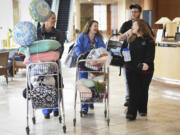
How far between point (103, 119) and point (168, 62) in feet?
11.2

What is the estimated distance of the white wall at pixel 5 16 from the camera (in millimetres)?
9694

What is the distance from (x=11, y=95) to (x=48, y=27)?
258 cm

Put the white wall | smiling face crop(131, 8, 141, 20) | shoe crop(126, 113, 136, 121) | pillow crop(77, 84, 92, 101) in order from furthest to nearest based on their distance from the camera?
the white wall, smiling face crop(131, 8, 141, 20), shoe crop(126, 113, 136, 121), pillow crop(77, 84, 92, 101)

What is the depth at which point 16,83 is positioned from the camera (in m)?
7.88

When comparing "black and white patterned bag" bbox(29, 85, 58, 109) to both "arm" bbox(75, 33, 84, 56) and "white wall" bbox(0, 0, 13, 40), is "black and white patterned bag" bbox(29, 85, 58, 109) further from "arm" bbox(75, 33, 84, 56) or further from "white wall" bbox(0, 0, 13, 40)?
"white wall" bbox(0, 0, 13, 40)

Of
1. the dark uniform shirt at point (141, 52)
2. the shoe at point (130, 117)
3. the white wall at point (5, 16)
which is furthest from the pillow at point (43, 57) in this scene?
the white wall at point (5, 16)

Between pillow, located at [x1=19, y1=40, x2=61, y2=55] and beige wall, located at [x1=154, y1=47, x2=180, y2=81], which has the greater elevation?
pillow, located at [x1=19, y1=40, x2=61, y2=55]

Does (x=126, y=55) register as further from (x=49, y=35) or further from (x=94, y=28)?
(x=49, y=35)

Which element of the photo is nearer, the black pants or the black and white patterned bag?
the black and white patterned bag

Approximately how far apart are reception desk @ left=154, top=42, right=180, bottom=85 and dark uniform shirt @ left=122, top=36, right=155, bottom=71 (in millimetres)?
3006

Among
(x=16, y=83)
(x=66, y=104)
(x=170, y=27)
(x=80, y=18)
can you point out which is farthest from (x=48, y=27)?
(x=80, y=18)

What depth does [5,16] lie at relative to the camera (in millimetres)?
9828

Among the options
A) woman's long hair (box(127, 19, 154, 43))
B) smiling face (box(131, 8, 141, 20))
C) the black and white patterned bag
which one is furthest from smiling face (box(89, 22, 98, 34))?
the black and white patterned bag

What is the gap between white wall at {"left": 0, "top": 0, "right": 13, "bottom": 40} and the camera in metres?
9.69
